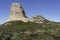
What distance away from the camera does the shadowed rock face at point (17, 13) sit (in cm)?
15507

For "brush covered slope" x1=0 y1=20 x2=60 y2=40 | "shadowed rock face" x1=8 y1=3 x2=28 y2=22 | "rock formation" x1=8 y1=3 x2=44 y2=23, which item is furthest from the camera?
"shadowed rock face" x1=8 y1=3 x2=28 y2=22

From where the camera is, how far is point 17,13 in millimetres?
158000

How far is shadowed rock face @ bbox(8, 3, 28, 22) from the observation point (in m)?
155

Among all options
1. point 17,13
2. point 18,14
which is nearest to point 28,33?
point 18,14

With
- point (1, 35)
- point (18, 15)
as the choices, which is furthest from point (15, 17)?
point (1, 35)

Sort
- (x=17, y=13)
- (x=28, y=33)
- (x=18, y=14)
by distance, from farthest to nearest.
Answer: (x=17, y=13)
(x=18, y=14)
(x=28, y=33)

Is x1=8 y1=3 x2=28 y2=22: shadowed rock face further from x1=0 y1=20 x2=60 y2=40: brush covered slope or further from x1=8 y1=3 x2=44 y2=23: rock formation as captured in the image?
x1=0 y1=20 x2=60 y2=40: brush covered slope

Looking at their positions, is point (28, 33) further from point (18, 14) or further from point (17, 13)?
point (17, 13)

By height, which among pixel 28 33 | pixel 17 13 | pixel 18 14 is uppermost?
pixel 28 33

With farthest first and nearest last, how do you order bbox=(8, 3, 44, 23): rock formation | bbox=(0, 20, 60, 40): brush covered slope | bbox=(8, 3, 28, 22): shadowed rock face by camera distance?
bbox=(8, 3, 28, 22): shadowed rock face
bbox=(8, 3, 44, 23): rock formation
bbox=(0, 20, 60, 40): brush covered slope

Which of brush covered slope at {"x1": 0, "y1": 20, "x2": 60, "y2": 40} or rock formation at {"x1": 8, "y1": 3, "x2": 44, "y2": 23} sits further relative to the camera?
rock formation at {"x1": 8, "y1": 3, "x2": 44, "y2": 23}

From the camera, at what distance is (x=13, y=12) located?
523ft

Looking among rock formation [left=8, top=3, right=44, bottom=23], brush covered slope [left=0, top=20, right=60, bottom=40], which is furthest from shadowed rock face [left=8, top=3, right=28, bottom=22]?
brush covered slope [left=0, top=20, right=60, bottom=40]

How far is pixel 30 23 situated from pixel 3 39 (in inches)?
4761
